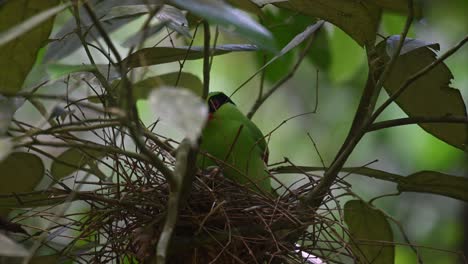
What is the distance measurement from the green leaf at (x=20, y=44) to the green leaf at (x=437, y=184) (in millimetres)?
611

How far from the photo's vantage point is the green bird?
122 cm

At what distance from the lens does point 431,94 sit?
1154mm

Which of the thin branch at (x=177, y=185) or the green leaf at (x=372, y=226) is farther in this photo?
the green leaf at (x=372, y=226)

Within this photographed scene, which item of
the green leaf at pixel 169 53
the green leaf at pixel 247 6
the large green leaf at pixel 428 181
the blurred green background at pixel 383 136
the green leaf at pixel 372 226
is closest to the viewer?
the green leaf at pixel 247 6

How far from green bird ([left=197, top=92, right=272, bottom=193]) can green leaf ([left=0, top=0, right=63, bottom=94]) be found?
1.01 feet

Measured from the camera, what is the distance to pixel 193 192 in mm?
1062

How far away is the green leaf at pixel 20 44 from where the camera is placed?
1.04 meters

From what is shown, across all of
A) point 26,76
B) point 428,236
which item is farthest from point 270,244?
point 428,236

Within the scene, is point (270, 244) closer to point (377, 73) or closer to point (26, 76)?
point (377, 73)

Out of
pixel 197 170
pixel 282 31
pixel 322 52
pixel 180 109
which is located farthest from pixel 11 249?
pixel 322 52

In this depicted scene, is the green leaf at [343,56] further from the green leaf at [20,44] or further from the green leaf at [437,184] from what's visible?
the green leaf at [20,44]

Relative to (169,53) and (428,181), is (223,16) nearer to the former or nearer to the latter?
(169,53)

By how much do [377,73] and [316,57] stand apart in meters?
0.61

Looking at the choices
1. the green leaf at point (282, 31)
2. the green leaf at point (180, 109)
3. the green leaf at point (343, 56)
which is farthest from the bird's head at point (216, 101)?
the green leaf at point (180, 109)
